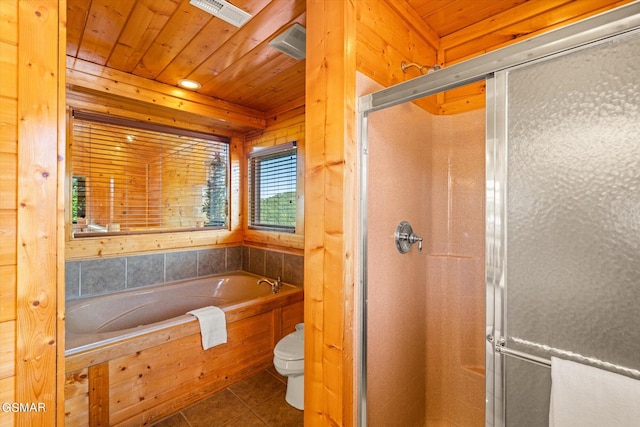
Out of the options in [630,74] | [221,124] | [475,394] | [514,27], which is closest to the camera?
[630,74]

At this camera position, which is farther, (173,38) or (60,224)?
(173,38)

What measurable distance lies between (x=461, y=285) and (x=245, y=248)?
8.43ft

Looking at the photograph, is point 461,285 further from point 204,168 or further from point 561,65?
point 204,168

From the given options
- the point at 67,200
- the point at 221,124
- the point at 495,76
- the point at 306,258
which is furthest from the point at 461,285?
the point at 67,200

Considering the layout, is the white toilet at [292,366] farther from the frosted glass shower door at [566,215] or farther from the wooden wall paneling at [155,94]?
the wooden wall paneling at [155,94]

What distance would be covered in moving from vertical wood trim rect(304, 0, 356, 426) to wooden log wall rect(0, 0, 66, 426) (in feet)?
3.00

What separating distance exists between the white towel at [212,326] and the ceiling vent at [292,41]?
1.99m

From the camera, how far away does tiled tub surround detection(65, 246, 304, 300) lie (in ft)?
8.52

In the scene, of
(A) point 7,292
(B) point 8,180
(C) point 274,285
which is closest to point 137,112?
(C) point 274,285

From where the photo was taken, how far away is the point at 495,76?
94 cm

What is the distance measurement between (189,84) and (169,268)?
1862 millimetres

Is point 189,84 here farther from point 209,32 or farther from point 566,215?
point 566,215

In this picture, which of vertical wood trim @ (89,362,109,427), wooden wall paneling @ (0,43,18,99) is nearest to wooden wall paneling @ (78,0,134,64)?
wooden wall paneling @ (0,43,18,99)

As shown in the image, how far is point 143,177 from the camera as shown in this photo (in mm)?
2943
